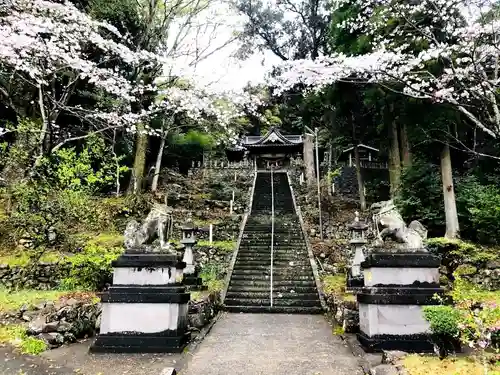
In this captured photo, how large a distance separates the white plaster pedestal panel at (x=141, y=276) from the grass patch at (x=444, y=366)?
→ 3799mm

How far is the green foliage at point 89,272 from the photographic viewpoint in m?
11.0

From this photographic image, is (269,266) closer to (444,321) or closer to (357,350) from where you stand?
(357,350)

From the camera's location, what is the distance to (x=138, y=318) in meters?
6.27

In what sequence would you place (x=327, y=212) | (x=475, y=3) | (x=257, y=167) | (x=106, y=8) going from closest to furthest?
1. (x=475, y=3)
2. (x=106, y=8)
3. (x=327, y=212)
4. (x=257, y=167)

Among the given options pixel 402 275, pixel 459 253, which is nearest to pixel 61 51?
pixel 402 275

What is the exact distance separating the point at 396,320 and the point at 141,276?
4160mm

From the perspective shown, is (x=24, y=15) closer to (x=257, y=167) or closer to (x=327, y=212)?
(x=327, y=212)

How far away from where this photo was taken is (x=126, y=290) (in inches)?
250

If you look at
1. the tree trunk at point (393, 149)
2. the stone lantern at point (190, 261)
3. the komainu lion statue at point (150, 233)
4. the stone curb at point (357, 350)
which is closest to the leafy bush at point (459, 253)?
the tree trunk at point (393, 149)

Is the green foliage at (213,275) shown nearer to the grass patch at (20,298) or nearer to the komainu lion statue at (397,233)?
the grass patch at (20,298)

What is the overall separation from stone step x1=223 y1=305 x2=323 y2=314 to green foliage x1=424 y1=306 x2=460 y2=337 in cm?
559

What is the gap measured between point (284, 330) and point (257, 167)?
1080 inches

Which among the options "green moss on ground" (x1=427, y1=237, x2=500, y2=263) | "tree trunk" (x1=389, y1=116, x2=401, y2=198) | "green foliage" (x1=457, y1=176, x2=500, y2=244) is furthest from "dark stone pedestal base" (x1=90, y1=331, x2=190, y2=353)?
"tree trunk" (x1=389, y1=116, x2=401, y2=198)

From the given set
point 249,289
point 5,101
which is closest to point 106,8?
point 5,101
